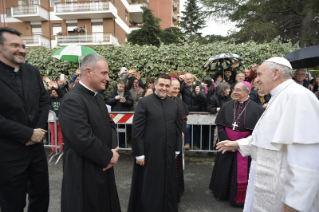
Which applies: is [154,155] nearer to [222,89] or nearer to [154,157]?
[154,157]

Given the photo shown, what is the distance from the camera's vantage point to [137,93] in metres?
6.53

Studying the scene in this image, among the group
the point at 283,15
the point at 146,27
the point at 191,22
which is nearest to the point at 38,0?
the point at 146,27

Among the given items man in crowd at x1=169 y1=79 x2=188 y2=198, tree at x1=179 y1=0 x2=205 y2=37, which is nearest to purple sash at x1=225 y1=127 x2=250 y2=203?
man in crowd at x1=169 y1=79 x2=188 y2=198

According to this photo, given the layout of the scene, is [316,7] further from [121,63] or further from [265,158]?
[265,158]

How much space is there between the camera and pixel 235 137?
375 cm

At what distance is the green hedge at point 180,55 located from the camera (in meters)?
8.22

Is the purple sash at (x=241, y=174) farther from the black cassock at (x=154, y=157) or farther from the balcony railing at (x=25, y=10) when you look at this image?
the balcony railing at (x=25, y=10)

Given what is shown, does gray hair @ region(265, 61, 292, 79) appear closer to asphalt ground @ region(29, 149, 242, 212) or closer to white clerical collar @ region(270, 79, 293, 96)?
white clerical collar @ region(270, 79, 293, 96)

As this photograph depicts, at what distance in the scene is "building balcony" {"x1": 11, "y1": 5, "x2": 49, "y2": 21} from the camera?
24.6 m

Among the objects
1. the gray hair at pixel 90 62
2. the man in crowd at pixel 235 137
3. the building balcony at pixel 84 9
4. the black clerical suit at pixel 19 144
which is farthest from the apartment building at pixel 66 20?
the gray hair at pixel 90 62

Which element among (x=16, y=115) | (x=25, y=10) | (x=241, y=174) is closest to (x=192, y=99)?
(x=241, y=174)

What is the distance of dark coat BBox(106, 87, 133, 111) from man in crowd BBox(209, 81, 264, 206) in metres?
2.99

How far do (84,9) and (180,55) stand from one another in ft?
64.0

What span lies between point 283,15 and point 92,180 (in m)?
14.0
